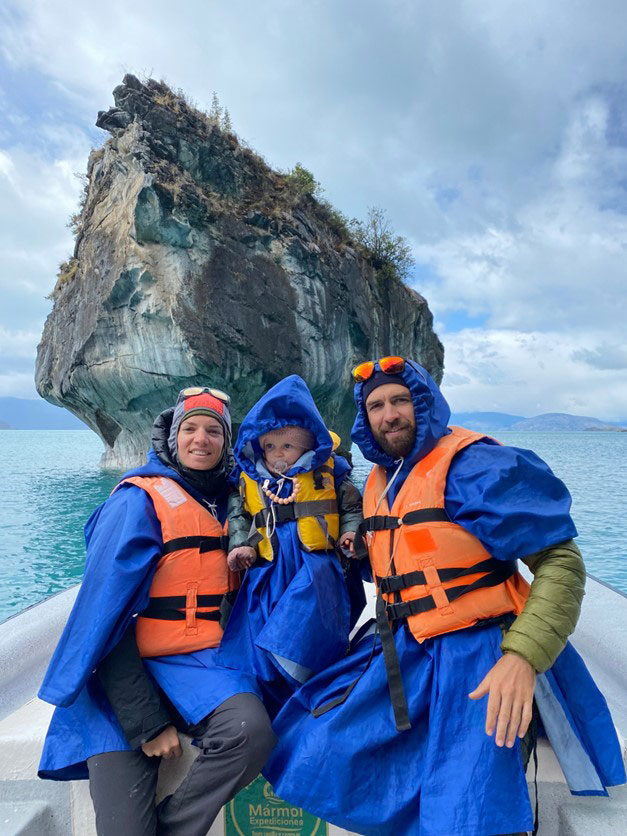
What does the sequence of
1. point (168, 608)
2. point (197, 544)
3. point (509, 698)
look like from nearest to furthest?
1. point (509, 698)
2. point (168, 608)
3. point (197, 544)

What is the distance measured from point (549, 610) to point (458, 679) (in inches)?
13.4

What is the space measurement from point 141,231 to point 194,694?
15.6 meters

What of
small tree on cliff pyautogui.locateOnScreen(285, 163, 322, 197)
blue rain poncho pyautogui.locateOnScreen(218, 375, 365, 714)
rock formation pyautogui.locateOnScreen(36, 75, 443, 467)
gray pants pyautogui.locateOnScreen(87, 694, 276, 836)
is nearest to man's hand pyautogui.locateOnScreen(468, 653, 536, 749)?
blue rain poncho pyautogui.locateOnScreen(218, 375, 365, 714)

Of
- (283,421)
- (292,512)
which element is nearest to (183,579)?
(292,512)

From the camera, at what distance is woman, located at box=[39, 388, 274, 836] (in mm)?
1549

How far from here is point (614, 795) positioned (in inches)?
64.6

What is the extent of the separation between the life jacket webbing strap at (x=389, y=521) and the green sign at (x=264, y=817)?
0.86 m

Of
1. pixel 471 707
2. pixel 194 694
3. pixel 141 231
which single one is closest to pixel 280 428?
pixel 194 694

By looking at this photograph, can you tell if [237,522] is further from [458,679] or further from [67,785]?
[67,785]

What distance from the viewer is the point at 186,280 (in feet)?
50.7

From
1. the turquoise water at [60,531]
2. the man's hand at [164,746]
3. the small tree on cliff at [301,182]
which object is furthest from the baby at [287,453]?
the small tree on cliff at [301,182]

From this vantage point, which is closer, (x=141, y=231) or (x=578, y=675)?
(x=578, y=675)

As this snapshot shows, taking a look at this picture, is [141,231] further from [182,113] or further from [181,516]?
[181,516]

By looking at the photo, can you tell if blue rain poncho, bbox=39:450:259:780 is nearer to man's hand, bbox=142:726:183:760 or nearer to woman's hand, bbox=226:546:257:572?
man's hand, bbox=142:726:183:760
